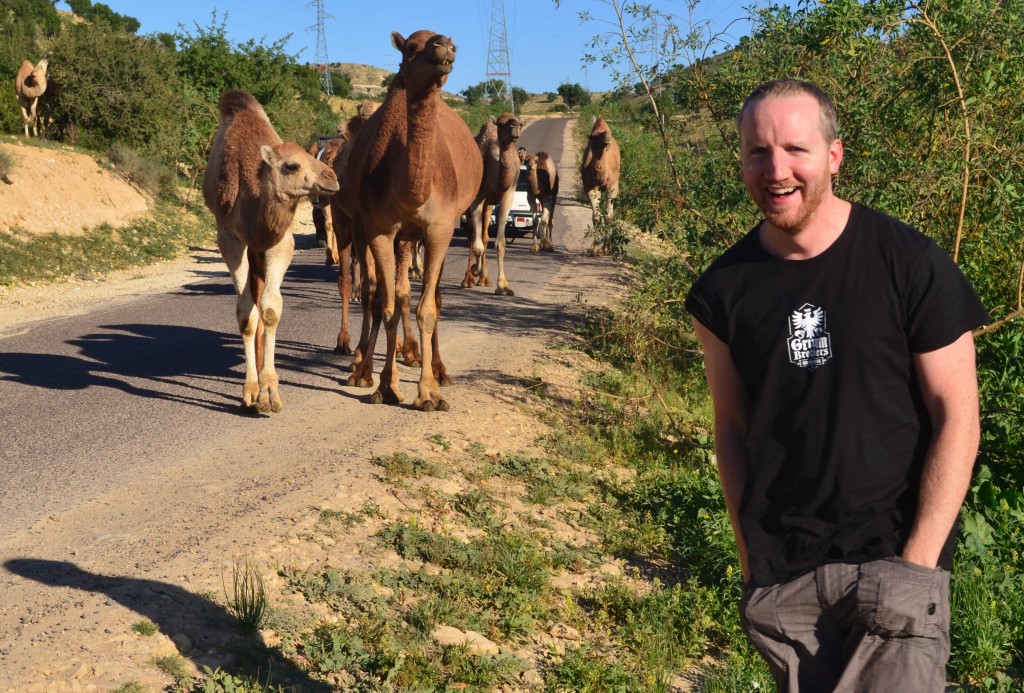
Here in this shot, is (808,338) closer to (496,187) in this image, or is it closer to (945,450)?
(945,450)

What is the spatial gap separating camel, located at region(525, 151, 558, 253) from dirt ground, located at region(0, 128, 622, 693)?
12867 millimetres

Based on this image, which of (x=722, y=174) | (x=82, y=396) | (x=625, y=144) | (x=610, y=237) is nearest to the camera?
(x=82, y=396)

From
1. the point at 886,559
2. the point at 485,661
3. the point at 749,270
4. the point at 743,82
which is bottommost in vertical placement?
the point at 485,661

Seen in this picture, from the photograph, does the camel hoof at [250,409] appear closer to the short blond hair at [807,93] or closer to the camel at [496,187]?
the short blond hair at [807,93]

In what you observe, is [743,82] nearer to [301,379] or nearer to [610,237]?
[610,237]

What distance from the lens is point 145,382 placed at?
948cm

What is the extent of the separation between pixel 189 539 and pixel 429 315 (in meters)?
3.68

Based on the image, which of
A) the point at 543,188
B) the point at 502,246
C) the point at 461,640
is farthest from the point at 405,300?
the point at 543,188

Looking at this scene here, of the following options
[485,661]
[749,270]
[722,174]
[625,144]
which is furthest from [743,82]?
[625,144]

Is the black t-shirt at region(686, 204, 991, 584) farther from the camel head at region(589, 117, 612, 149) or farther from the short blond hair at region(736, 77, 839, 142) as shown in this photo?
the camel head at region(589, 117, 612, 149)

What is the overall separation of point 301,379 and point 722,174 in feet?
13.5

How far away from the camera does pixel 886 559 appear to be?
281 cm

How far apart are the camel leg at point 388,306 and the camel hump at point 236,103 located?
1.70 meters

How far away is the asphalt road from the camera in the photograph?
691 cm
